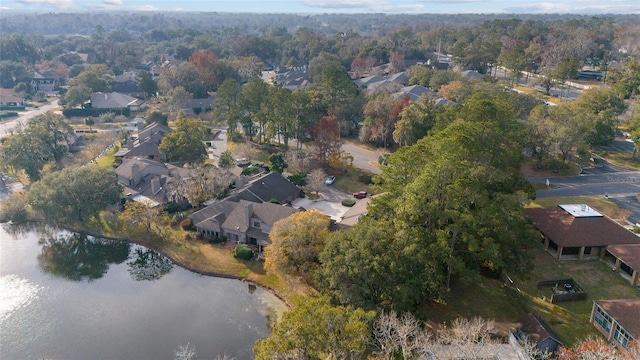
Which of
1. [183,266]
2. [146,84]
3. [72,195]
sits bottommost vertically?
[183,266]

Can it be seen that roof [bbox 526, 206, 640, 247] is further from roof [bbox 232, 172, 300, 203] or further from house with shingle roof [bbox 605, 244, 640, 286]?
roof [bbox 232, 172, 300, 203]

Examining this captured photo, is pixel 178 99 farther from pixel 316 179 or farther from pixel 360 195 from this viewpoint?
pixel 360 195

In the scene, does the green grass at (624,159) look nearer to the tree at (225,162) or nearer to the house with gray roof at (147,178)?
the tree at (225,162)

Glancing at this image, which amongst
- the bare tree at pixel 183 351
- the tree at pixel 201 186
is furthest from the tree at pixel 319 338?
the tree at pixel 201 186

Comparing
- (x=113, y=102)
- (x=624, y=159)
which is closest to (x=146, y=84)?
(x=113, y=102)

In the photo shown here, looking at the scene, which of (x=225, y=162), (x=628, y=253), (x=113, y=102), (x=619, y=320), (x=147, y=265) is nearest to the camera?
(x=619, y=320)

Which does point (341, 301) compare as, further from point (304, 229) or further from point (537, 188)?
point (537, 188)

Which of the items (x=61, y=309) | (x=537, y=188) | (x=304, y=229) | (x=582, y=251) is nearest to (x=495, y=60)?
(x=537, y=188)
